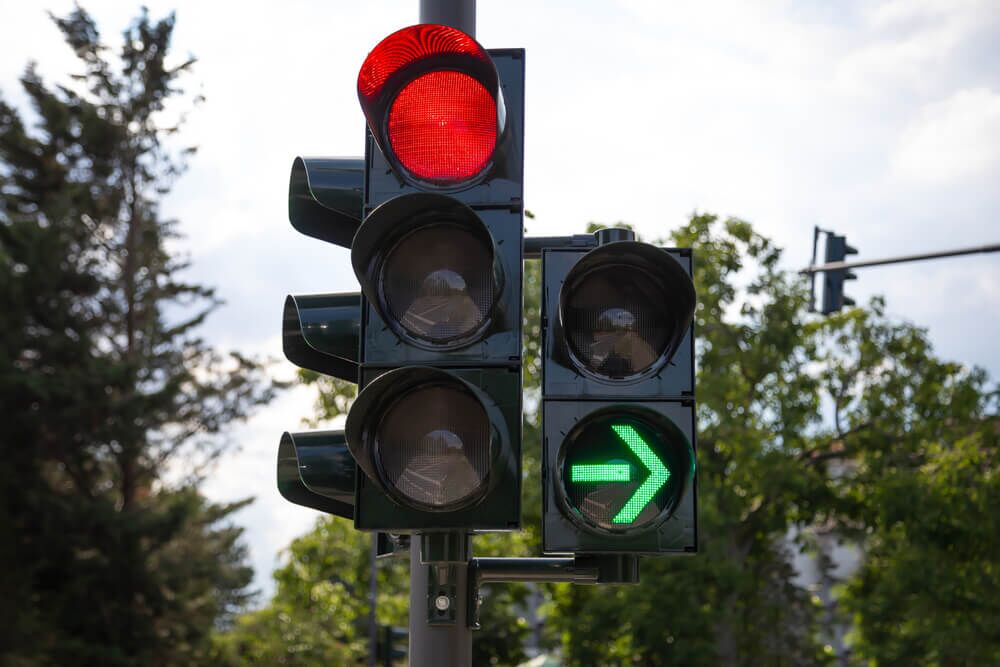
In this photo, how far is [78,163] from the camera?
31.8 meters

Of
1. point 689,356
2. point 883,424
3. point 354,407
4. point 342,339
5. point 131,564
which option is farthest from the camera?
point 131,564

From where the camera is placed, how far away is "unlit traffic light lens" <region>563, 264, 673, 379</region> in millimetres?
3059

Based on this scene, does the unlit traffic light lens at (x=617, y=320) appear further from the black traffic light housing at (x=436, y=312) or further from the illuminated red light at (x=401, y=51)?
the illuminated red light at (x=401, y=51)

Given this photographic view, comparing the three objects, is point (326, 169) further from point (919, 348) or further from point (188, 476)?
point (188, 476)

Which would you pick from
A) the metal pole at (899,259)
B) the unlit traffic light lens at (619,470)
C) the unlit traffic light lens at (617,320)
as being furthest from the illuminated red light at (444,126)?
the metal pole at (899,259)

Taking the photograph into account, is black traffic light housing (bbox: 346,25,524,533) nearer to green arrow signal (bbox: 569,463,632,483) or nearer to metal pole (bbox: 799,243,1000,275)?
green arrow signal (bbox: 569,463,632,483)

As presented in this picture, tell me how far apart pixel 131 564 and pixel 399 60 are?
2794 cm

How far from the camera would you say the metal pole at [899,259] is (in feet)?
32.1

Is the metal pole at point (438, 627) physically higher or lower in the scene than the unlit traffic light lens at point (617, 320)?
lower

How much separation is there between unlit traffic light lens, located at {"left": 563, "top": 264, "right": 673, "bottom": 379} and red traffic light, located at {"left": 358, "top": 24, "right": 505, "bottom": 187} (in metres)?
0.43

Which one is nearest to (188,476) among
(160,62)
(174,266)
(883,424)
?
(174,266)

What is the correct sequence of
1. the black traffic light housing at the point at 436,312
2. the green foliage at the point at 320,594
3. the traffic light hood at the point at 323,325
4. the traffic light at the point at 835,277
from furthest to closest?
the green foliage at the point at 320,594
the traffic light at the point at 835,277
the traffic light hood at the point at 323,325
the black traffic light housing at the point at 436,312

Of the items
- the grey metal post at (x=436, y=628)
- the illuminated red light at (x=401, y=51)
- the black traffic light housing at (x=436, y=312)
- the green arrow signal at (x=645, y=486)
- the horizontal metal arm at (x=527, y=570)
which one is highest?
the illuminated red light at (x=401, y=51)

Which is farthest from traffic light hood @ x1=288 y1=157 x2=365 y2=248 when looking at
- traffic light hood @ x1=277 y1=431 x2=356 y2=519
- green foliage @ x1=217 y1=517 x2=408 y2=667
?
green foliage @ x1=217 y1=517 x2=408 y2=667
